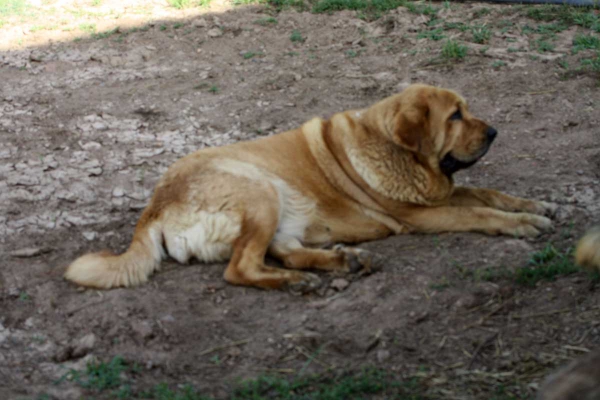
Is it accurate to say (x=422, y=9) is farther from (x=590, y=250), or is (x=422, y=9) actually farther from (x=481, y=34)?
(x=590, y=250)

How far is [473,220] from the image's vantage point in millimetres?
5445

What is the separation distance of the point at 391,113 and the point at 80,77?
3.98 metres

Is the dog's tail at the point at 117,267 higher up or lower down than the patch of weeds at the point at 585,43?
lower down

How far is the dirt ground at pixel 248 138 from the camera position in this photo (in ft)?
13.9

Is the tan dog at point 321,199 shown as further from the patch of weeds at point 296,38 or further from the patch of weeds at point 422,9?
the patch of weeds at point 422,9

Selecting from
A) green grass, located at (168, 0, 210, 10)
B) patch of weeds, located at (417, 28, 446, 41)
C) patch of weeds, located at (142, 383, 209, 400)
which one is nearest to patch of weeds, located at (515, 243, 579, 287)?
patch of weeds, located at (142, 383, 209, 400)

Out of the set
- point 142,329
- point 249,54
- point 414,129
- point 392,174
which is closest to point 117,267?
point 142,329

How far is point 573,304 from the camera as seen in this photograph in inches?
173

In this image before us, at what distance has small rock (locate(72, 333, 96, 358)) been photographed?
4422 mm

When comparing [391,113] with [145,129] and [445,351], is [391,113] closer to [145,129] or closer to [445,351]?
[445,351]

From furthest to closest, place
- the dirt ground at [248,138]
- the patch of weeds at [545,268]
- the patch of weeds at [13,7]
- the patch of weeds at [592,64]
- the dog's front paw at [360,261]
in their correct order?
the patch of weeds at [13,7], the patch of weeds at [592,64], the dog's front paw at [360,261], the patch of weeds at [545,268], the dirt ground at [248,138]


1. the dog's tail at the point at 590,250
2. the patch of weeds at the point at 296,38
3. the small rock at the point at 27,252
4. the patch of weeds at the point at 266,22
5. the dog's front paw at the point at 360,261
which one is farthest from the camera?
the patch of weeds at the point at 266,22

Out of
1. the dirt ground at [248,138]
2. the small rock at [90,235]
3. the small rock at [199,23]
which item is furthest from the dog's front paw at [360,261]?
the small rock at [199,23]

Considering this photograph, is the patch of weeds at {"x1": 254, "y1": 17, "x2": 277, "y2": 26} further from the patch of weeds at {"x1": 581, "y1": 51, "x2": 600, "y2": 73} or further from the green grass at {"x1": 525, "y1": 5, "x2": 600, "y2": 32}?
the patch of weeds at {"x1": 581, "y1": 51, "x2": 600, "y2": 73}
